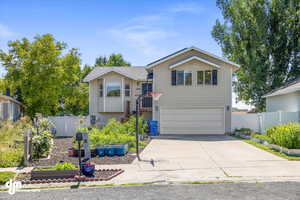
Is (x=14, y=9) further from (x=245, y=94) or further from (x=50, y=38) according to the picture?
(x=245, y=94)

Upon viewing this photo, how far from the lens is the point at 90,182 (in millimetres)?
7215

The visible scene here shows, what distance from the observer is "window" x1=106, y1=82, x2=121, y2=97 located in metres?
22.4

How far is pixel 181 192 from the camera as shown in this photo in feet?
20.7

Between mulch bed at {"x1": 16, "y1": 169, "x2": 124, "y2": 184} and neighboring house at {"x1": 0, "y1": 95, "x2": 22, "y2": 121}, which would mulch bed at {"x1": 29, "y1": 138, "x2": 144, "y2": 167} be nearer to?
mulch bed at {"x1": 16, "y1": 169, "x2": 124, "y2": 184}

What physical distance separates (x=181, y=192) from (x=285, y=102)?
1501 centimetres

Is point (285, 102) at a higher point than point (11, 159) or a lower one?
higher

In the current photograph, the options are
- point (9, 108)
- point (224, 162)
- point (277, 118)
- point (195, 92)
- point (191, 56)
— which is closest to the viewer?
point (224, 162)

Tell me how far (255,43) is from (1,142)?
23516 millimetres

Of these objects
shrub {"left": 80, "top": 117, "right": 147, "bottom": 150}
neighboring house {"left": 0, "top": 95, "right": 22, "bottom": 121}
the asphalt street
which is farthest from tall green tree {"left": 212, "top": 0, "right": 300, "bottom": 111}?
neighboring house {"left": 0, "top": 95, "right": 22, "bottom": 121}

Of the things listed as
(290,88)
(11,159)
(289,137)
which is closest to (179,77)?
(290,88)

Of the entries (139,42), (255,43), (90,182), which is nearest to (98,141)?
(90,182)

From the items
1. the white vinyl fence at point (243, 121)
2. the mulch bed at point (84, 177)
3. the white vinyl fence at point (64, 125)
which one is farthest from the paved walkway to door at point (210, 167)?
the white vinyl fence at point (64, 125)

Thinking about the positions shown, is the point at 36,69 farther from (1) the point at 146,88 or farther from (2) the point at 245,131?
(2) the point at 245,131

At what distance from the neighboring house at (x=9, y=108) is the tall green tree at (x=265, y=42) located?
21319mm
